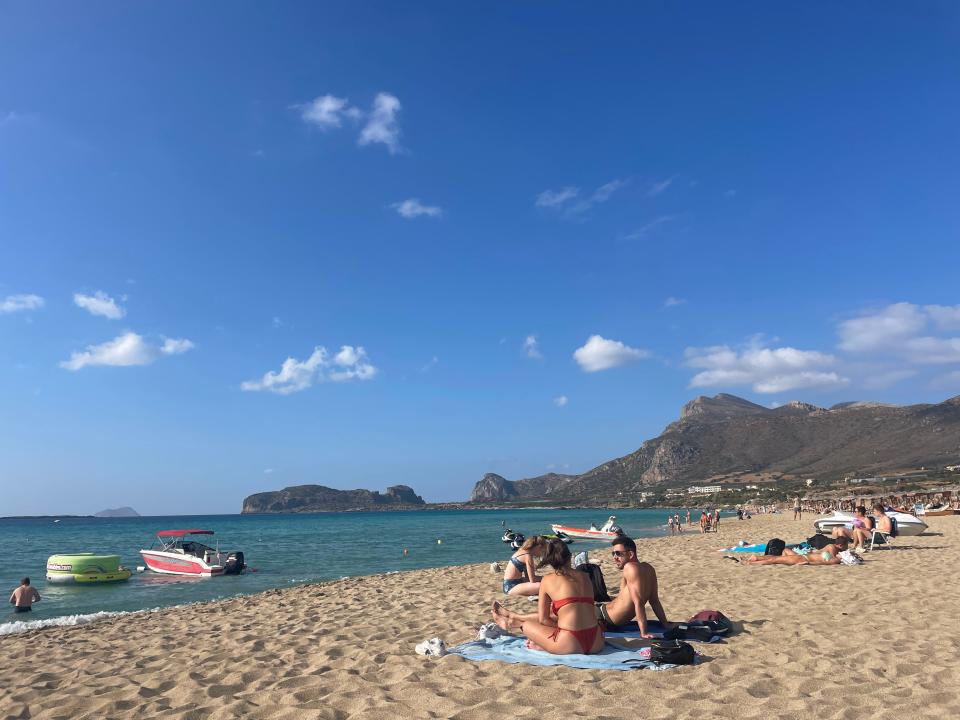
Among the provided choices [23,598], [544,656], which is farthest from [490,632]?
[23,598]

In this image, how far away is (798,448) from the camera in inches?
5167

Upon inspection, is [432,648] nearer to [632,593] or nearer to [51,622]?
[632,593]

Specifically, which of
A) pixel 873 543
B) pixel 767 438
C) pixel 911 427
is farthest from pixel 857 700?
pixel 767 438

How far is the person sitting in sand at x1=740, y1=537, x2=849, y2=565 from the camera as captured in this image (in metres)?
14.1

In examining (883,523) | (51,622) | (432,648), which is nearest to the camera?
(432,648)

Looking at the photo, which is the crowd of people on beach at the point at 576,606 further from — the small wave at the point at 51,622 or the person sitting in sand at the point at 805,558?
the small wave at the point at 51,622

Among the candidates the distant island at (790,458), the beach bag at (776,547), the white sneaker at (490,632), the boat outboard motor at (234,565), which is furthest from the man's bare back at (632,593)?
the distant island at (790,458)

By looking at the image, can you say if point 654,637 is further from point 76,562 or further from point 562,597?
point 76,562

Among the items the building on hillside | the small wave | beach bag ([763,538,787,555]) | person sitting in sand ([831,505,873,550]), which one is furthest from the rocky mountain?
the small wave

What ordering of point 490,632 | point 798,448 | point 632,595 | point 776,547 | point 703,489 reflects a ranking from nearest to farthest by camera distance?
point 490,632 → point 632,595 → point 776,547 → point 703,489 → point 798,448

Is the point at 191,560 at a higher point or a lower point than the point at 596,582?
lower

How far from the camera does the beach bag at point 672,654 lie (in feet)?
19.7

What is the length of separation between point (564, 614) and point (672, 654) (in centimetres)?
111

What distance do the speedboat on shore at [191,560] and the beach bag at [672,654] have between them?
20.8 meters
